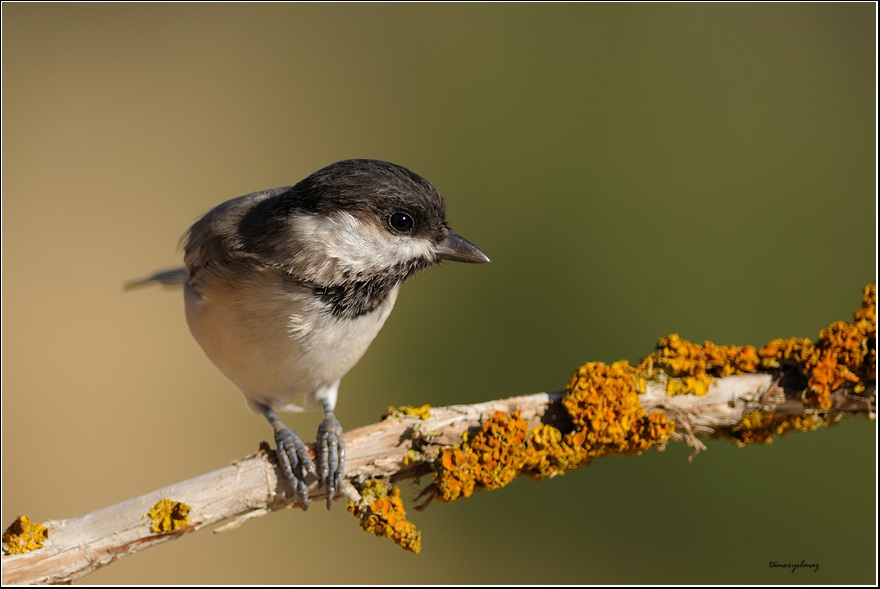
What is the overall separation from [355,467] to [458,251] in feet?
2.47

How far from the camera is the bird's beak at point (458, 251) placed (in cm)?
243

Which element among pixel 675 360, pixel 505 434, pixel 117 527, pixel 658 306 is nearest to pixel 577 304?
pixel 658 306

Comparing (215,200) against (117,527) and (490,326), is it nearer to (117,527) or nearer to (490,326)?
(490,326)

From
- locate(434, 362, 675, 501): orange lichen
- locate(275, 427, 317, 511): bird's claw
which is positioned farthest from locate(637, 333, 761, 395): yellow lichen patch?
locate(275, 427, 317, 511): bird's claw

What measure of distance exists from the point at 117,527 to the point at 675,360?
1.71m

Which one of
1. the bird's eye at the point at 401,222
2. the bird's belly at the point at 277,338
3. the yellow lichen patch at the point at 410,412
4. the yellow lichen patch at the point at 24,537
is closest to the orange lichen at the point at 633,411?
the yellow lichen patch at the point at 410,412

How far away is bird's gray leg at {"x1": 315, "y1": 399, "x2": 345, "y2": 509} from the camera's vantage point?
2.31 m

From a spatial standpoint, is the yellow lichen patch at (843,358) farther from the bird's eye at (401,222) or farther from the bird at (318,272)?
the bird's eye at (401,222)

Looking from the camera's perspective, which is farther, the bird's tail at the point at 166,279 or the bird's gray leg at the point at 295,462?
the bird's tail at the point at 166,279

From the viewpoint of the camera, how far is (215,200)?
5.92 meters

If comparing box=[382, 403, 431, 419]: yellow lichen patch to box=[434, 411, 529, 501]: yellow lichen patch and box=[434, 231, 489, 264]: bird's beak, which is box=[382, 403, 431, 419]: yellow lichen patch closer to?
box=[434, 411, 529, 501]: yellow lichen patch

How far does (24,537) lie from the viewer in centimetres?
203

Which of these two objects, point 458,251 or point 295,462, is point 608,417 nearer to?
point 458,251

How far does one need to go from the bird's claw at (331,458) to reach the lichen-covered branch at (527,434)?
0.03 m
